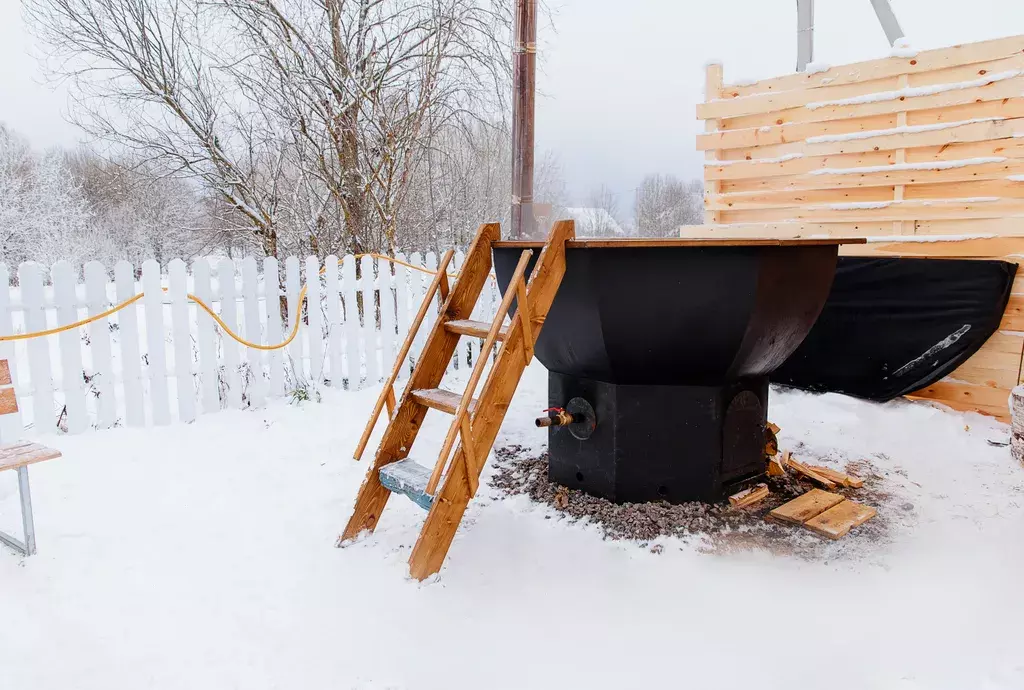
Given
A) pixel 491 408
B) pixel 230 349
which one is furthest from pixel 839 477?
pixel 230 349

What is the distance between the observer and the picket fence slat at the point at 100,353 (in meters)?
4.55

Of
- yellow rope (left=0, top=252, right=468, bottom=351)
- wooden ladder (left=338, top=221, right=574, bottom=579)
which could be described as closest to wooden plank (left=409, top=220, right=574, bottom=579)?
wooden ladder (left=338, top=221, right=574, bottom=579)

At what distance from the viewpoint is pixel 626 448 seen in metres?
3.31

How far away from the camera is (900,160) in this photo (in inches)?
193

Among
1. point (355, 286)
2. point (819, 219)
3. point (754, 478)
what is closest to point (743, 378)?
point (754, 478)

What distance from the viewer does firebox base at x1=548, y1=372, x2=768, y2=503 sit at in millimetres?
3273

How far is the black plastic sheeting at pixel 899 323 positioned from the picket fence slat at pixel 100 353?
5224 millimetres

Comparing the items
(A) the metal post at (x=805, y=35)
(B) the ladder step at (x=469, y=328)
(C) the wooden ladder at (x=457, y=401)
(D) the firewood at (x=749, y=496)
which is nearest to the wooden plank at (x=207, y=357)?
(C) the wooden ladder at (x=457, y=401)

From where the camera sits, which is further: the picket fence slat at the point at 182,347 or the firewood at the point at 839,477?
the picket fence slat at the point at 182,347

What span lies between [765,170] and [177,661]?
212 inches

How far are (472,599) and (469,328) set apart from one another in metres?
1.14

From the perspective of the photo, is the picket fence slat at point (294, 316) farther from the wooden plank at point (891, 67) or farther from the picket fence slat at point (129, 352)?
the wooden plank at point (891, 67)

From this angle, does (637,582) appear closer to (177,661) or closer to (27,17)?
(177,661)

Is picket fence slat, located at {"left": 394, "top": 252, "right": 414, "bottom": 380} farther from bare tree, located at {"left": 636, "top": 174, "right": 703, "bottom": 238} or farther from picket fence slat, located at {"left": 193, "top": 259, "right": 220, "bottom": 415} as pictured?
bare tree, located at {"left": 636, "top": 174, "right": 703, "bottom": 238}
